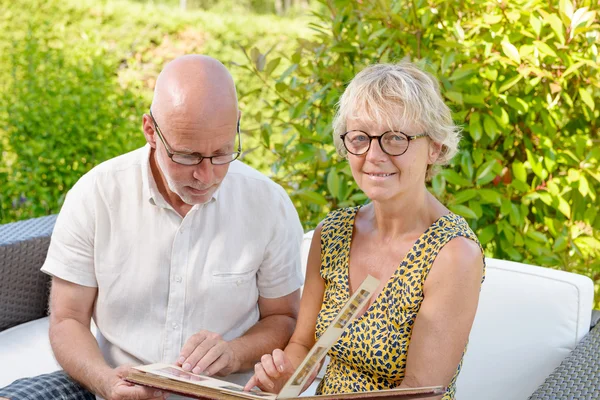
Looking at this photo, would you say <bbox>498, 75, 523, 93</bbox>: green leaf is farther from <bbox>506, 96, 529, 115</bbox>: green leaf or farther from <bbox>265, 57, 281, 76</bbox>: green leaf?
<bbox>265, 57, 281, 76</bbox>: green leaf

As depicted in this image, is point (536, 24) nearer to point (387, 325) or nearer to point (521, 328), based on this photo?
point (521, 328)

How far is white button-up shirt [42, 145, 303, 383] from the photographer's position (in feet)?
7.12

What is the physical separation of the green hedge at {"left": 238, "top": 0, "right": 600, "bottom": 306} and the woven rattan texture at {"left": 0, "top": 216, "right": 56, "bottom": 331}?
105 cm

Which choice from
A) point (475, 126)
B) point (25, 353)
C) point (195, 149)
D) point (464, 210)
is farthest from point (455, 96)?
point (25, 353)

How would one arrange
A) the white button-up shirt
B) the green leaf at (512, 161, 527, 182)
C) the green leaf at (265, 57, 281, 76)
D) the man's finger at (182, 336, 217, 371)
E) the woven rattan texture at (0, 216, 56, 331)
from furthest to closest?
the green leaf at (265, 57, 281, 76) < the green leaf at (512, 161, 527, 182) < the woven rattan texture at (0, 216, 56, 331) < the white button-up shirt < the man's finger at (182, 336, 217, 371)

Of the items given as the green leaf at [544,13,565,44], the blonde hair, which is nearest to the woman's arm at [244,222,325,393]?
the blonde hair

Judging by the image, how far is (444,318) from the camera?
6.09 ft

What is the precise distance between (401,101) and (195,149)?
55 cm

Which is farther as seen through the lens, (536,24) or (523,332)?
(536,24)

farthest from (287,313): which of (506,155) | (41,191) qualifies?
(41,191)

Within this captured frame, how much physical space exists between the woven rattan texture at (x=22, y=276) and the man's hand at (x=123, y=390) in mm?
887

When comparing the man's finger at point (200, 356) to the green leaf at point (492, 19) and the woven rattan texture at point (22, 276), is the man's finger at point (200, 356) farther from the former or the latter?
the green leaf at point (492, 19)

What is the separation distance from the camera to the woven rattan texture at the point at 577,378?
1.82 meters

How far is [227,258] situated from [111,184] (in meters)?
0.40
